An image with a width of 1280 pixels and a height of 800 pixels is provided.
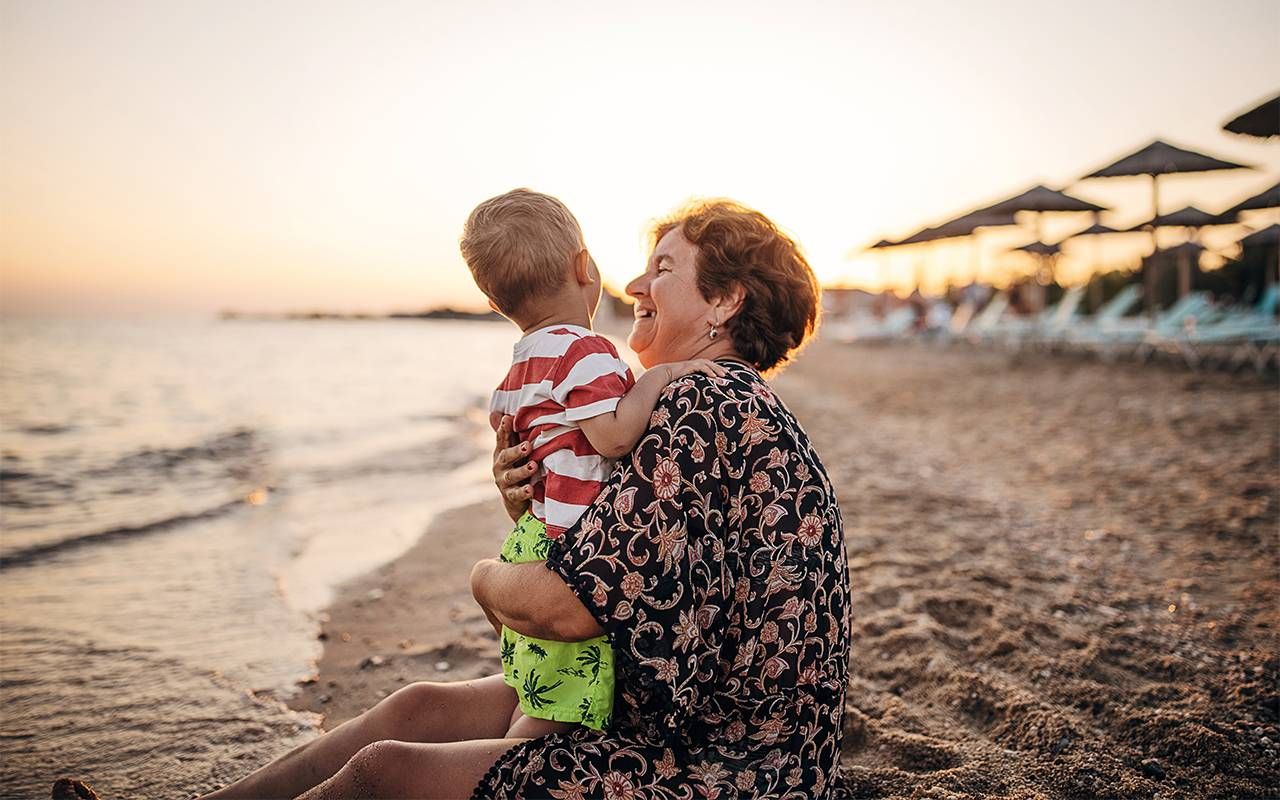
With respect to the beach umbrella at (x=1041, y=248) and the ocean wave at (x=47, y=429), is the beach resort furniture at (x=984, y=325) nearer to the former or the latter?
the beach umbrella at (x=1041, y=248)

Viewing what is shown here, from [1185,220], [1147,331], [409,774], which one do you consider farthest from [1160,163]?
[409,774]

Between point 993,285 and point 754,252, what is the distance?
42044mm

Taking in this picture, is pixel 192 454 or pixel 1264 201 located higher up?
pixel 1264 201

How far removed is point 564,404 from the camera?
175 centimetres

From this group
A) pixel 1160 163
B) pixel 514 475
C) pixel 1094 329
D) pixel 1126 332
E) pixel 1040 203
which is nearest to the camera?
pixel 514 475

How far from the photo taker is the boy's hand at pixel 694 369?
5.68ft

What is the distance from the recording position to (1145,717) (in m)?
2.84

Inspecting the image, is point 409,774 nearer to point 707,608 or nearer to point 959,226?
point 707,608

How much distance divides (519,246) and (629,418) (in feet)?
1.69

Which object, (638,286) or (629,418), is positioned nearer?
(629,418)

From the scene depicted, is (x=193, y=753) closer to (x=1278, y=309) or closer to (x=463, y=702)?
(x=463, y=702)

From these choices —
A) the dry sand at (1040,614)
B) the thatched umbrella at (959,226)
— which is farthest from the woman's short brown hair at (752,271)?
the thatched umbrella at (959,226)

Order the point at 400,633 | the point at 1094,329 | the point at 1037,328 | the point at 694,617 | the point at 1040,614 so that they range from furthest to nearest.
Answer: the point at 1037,328
the point at 1094,329
the point at 400,633
the point at 1040,614
the point at 694,617

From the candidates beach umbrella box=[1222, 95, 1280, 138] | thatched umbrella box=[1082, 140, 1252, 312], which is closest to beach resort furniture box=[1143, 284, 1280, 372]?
thatched umbrella box=[1082, 140, 1252, 312]
